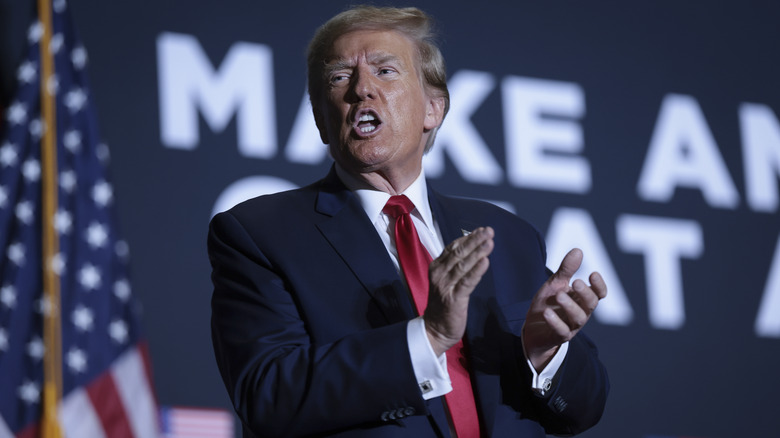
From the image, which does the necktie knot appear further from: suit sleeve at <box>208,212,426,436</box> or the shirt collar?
suit sleeve at <box>208,212,426,436</box>

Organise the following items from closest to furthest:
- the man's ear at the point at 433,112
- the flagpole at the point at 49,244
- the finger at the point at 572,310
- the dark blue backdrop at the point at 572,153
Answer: the finger at the point at 572,310, the man's ear at the point at 433,112, the flagpole at the point at 49,244, the dark blue backdrop at the point at 572,153

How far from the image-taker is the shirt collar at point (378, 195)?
1.76 metres

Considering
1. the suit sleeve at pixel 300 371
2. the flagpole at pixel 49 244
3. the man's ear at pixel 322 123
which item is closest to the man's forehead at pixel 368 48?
the man's ear at pixel 322 123

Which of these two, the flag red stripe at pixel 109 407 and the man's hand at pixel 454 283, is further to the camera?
the flag red stripe at pixel 109 407

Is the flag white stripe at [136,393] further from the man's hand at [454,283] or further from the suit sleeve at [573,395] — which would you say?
the man's hand at [454,283]

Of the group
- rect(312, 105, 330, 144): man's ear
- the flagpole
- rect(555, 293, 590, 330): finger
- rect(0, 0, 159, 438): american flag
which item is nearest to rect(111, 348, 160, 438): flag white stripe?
rect(0, 0, 159, 438): american flag

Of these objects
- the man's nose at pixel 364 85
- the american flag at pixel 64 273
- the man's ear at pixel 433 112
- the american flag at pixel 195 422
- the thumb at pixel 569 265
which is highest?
the man's nose at pixel 364 85

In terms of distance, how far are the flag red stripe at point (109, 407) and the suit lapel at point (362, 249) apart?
5.90ft

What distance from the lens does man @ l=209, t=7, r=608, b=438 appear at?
1.45 metres

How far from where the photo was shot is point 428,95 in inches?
78.1

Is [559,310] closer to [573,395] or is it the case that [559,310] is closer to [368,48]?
[573,395]

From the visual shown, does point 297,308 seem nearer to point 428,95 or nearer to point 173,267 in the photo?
point 428,95

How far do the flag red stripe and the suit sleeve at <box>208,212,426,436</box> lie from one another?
1.78 meters

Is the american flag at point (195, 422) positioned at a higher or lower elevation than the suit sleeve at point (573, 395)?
lower
